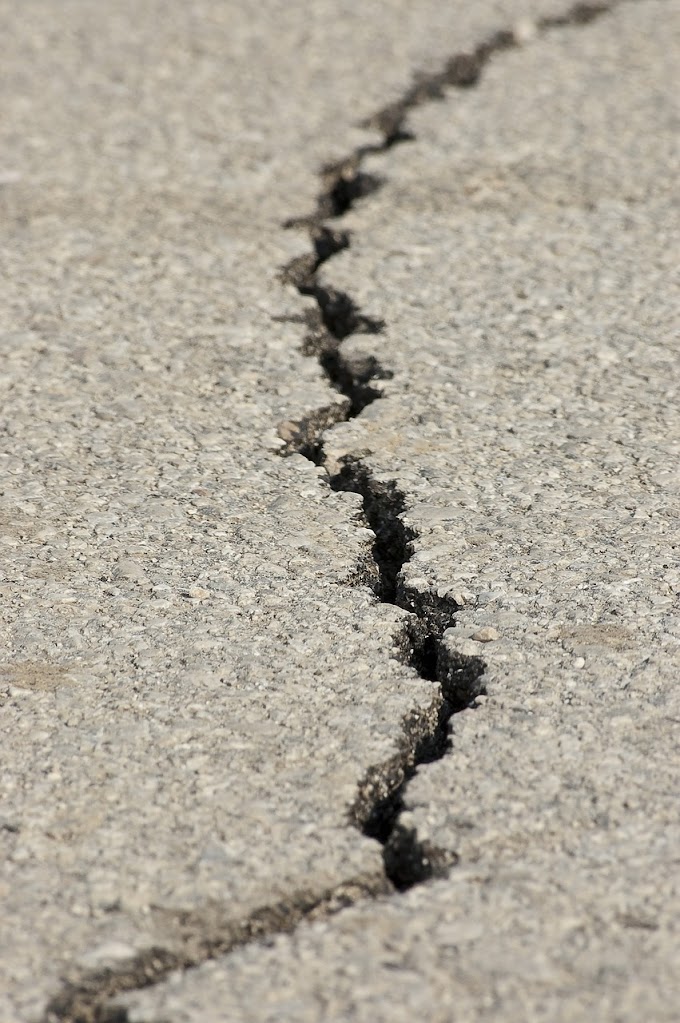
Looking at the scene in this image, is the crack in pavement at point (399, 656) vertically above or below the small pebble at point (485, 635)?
below

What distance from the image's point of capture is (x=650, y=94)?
4309 mm

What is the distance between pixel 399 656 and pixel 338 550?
305mm

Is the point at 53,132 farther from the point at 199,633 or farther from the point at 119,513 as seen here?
the point at 199,633

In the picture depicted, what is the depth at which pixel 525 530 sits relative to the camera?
2.36 meters

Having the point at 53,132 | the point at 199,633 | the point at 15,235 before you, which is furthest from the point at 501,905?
the point at 53,132

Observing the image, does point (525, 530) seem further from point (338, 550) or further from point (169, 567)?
point (169, 567)

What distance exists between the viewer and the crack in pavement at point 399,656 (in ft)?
5.17

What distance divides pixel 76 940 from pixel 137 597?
691 millimetres

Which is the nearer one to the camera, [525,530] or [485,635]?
[485,635]

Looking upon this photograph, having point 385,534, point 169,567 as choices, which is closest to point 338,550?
point 385,534

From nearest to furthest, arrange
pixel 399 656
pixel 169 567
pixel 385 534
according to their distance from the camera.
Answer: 1. pixel 399 656
2. pixel 169 567
3. pixel 385 534

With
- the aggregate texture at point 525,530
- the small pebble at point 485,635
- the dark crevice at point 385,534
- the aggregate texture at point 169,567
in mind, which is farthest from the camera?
the small pebble at point 485,635

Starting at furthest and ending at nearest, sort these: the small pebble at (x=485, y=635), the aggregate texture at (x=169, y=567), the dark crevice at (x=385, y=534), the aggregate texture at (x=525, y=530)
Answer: the small pebble at (x=485, y=635), the dark crevice at (x=385, y=534), the aggregate texture at (x=169, y=567), the aggregate texture at (x=525, y=530)

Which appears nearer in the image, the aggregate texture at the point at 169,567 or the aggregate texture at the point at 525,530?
the aggregate texture at the point at 525,530
